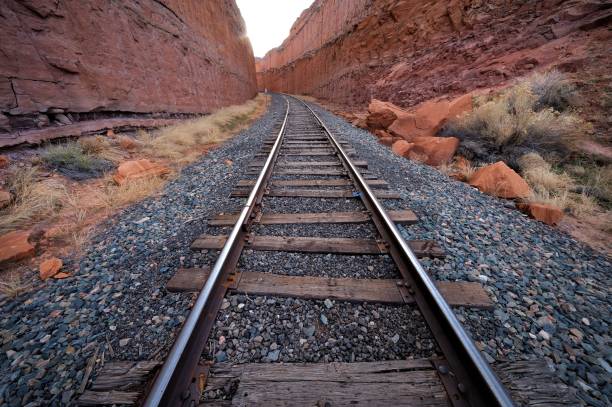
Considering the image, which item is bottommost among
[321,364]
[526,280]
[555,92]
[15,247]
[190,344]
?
[526,280]

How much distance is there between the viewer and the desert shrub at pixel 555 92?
5.46m

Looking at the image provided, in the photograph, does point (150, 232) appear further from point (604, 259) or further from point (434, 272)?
point (604, 259)

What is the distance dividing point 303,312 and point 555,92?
26.3ft

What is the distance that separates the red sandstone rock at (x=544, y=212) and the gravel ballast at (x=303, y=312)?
0.79 feet

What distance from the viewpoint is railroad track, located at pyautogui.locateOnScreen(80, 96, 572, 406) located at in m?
1.21

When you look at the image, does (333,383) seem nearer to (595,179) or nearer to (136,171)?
(136,171)

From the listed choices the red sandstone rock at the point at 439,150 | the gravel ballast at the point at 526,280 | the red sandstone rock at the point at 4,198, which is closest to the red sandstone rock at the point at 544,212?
the gravel ballast at the point at 526,280

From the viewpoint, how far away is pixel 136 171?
4160 millimetres

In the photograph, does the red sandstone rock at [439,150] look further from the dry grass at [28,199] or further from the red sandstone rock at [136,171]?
the dry grass at [28,199]

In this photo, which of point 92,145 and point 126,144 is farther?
point 126,144

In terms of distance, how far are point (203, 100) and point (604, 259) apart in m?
13.0

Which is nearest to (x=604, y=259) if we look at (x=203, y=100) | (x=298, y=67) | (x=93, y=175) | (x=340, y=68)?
(x=93, y=175)

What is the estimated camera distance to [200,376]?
51.0 inches

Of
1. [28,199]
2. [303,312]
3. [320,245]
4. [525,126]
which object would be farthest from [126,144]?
[525,126]
